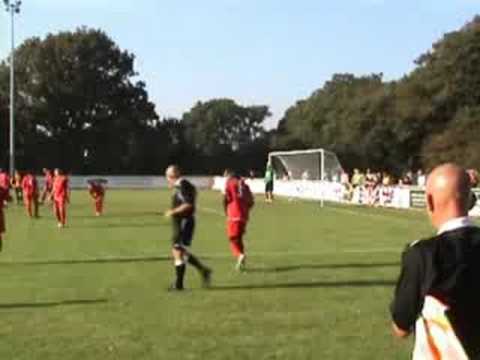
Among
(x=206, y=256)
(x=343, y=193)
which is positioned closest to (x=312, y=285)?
(x=206, y=256)

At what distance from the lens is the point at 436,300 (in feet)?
14.5

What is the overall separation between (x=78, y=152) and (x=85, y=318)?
93725 mm

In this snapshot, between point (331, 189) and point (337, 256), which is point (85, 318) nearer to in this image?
point (337, 256)

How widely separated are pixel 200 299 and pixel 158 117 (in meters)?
97.6

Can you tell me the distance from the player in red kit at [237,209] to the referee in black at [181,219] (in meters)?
2.89

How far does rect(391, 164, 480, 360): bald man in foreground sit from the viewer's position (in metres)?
4.42

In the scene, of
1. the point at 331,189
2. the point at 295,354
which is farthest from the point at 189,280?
the point at 331,189

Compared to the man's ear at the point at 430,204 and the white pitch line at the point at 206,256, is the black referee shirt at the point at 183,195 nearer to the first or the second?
the white pitch line at the point at 206,256


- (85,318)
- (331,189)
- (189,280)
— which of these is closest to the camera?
(85,318)

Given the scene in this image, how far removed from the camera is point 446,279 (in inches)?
174

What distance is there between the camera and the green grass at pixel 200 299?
10836mm

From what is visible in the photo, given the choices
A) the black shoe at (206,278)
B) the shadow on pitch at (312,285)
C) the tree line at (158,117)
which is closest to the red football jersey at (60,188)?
the black shoe at (206,278)

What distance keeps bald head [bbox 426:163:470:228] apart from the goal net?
5533 cm

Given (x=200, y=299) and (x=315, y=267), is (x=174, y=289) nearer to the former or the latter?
(x=200, y=299)
